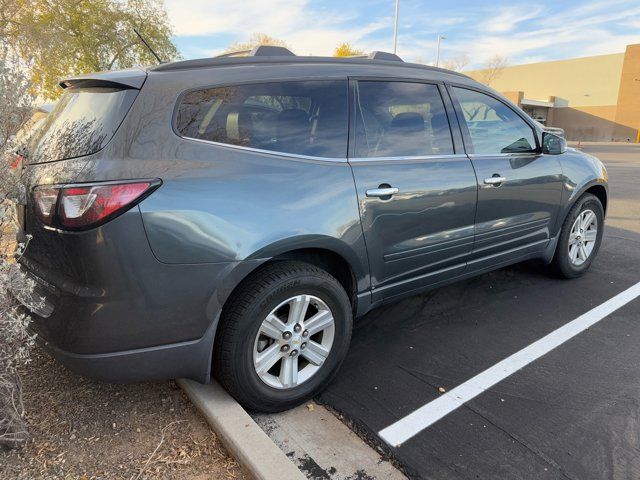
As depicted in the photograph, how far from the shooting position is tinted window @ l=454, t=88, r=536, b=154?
3.51 meters

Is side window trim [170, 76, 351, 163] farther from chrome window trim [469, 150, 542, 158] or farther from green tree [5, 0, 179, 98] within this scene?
green tree [5, 0, 179, 98]

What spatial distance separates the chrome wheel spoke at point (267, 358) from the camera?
247cm

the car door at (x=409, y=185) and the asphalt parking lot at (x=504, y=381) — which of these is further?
the car door at (x=409, y=185)

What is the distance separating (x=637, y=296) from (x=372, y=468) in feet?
10.7

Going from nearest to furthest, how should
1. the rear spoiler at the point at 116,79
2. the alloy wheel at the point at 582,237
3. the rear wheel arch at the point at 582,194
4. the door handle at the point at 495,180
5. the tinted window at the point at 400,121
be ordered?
1. the rear spoiler at the point at 116,79
2. the tinted window at the point at 400,121
3. the door handle at the point at 495,180
4. the rear wheel arch at the point at 582,194
5. the alloy wheel at the point at 582,237

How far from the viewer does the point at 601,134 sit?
48688 millimetres

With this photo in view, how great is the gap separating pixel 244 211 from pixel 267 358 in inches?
31.2

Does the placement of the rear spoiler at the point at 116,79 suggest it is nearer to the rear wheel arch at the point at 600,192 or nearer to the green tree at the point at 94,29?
the rear wheel arch at the point at 600,192

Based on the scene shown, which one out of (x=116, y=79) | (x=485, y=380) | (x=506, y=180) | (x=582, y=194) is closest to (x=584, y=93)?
(x=582, y=194)

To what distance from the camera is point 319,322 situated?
2.65 meters

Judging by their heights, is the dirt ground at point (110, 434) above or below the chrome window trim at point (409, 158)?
below

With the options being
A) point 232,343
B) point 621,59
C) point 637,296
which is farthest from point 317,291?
point 621,59

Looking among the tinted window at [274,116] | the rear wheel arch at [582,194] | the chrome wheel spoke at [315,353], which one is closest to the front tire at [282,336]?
the chrome wheel spoke at [315,353]

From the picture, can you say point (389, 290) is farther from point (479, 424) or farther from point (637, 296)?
point (637, 296)
